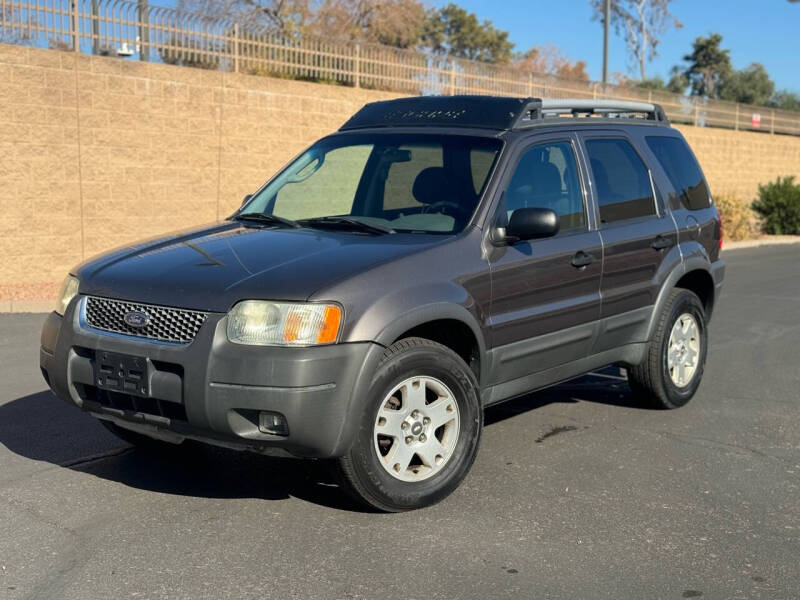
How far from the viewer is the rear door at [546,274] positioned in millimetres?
5320

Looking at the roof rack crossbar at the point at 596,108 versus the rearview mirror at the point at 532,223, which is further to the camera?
the roof rack crossbar at the point at 596,108

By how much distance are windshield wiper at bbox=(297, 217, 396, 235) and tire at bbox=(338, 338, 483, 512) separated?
29.0 inches

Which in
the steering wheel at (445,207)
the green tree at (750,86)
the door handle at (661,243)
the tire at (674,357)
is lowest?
the tire at (674,357)

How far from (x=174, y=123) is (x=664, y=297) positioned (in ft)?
31.9

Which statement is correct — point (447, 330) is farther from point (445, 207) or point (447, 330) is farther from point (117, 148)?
point (117, 148)

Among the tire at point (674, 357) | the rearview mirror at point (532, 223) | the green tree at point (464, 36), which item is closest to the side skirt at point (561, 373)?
the tire at point (674, 357)

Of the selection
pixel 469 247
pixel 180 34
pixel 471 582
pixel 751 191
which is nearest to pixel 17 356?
pixel 469 247

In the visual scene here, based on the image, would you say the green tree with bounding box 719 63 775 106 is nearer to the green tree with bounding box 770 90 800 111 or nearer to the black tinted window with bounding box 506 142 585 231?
the green tree with bounding box 770 90 800 111

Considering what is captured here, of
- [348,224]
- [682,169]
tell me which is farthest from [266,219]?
[682,169]

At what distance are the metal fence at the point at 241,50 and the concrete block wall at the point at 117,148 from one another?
1.14 feet

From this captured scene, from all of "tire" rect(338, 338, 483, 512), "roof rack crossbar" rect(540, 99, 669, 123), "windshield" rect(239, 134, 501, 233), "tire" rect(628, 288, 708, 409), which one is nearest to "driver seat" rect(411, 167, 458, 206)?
"windshield" rect(239, 134, 501, 233)

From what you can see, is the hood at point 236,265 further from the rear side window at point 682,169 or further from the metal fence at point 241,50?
the metal fence at point 241,50

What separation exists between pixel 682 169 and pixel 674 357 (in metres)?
1.37

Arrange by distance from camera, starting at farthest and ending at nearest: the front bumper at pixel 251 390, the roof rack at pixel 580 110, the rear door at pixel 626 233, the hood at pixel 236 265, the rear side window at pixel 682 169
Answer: the rear side window at pixel 682 169, the rear door at pixel 626 233, the roof rack at pixel 580 110, the hood at pixel 236 265, the front bumper at pixel 251 390
